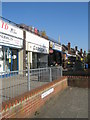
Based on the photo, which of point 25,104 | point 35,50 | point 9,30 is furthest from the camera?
point 35,50

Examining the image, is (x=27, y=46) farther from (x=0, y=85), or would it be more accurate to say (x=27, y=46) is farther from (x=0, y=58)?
(x=0, y=85)

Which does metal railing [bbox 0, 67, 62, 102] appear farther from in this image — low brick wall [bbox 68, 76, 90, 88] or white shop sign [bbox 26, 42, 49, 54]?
white shop sign [bbox 26, 42, 49, 54]

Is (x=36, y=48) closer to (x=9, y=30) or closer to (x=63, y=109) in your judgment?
(x=9, y=30)

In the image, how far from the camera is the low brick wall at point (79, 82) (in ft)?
A: 35.1

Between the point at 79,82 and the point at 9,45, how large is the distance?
615 centimetres

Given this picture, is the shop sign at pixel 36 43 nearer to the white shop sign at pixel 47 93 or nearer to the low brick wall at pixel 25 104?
the white shop sign at pixel 47 93

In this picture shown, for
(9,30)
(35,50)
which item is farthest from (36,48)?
(9,30)

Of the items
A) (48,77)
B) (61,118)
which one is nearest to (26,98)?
(61,118)

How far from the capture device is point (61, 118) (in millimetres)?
5145

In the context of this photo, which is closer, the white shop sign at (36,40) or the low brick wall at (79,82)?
the low brick wall at (79,82)

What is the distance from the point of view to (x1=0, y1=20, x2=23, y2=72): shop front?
477 inches

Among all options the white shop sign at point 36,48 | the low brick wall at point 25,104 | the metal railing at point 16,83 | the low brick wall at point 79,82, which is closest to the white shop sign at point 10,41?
the white shop sign at point 36,48

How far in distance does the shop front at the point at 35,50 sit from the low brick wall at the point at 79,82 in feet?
21.3

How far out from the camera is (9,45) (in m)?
13.1
